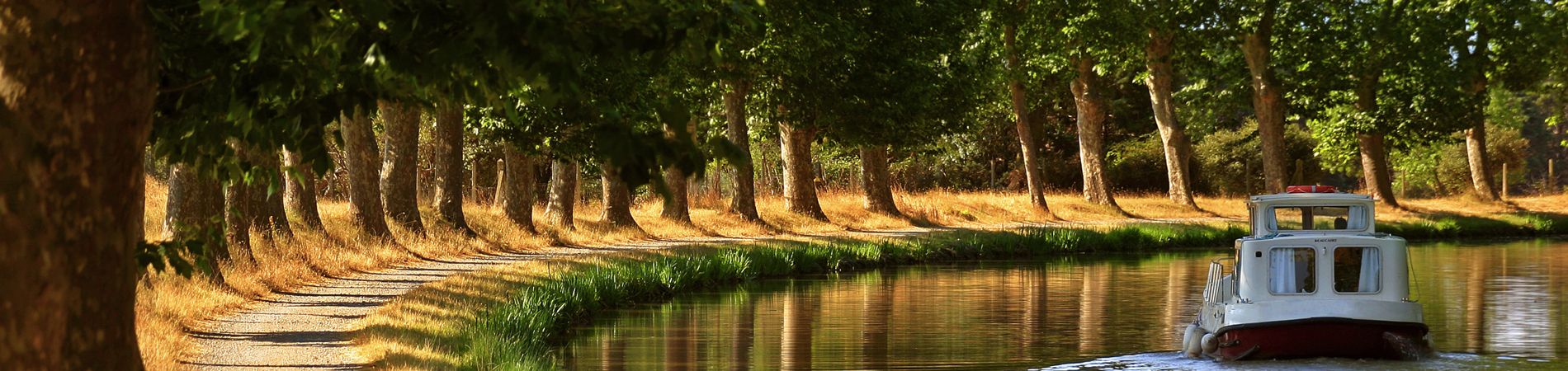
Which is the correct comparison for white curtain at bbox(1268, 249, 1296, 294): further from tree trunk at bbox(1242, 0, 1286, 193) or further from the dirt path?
tree trunk at bbox(1242, 0, 1286, 193)

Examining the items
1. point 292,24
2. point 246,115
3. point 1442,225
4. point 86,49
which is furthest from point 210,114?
point 1442,225

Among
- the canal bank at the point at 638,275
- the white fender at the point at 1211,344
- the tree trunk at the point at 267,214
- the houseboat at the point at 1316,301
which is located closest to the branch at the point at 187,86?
the canal bank at the point at 638,275

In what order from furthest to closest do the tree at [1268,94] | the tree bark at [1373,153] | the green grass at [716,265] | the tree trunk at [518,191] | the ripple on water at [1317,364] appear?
the tree bark at [1373,153], the tree at [1268,94], the tree trunk at [518,191], the ripple on water at [1317,364], the green grass at [716,265]

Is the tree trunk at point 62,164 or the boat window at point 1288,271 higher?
the tree trunk at point 62,164

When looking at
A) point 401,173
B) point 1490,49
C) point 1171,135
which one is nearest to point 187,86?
point 401,173

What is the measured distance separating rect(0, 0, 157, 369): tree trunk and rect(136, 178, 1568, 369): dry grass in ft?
16.4

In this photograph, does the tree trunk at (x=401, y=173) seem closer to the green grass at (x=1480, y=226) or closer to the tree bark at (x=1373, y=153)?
the green grass at (x=1480, y=226)

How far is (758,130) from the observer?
149 ft

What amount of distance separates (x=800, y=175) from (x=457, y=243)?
46.7ft

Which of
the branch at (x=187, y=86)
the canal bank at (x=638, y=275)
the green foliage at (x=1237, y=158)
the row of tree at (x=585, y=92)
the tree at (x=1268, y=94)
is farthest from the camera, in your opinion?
the green foliage at (x=1237, y=158)

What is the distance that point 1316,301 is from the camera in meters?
18.4

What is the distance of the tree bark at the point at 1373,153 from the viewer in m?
51.3

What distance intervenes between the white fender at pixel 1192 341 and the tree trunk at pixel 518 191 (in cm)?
1626

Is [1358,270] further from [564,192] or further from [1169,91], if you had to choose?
[1169,91]
